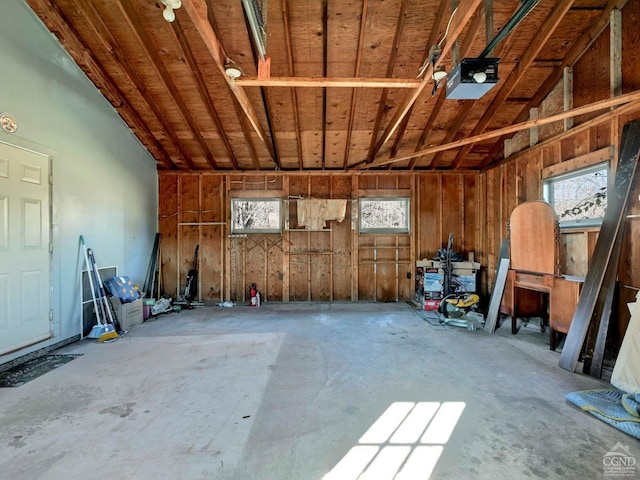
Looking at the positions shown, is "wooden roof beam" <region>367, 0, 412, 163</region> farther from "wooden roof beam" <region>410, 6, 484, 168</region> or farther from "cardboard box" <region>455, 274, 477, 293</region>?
"cardboard box" <region>455, 274, 477, 293</region>

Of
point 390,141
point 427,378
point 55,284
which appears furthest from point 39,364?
point 390,141

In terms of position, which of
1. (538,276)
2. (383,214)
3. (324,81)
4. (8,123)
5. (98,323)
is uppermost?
(324,81)

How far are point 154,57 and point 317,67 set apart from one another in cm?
241

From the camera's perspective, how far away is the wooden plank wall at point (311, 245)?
6.77 meters

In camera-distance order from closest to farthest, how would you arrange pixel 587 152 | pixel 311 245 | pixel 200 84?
1. pixel 587 152
2. pixel 200 84
3. pixel 311 245

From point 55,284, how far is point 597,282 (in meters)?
6.93

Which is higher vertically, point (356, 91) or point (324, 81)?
point (356, 91)

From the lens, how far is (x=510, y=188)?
Result: 18.4 feet

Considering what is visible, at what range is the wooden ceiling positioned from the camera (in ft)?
11.9

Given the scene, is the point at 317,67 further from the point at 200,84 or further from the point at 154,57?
the point at 154,57

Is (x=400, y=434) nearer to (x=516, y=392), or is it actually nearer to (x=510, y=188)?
(x=516, y=392)

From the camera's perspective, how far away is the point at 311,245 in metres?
6.80

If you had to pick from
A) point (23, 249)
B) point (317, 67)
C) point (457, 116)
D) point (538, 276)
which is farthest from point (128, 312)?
point (457, 116)

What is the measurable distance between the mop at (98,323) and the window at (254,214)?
2.93 metres
